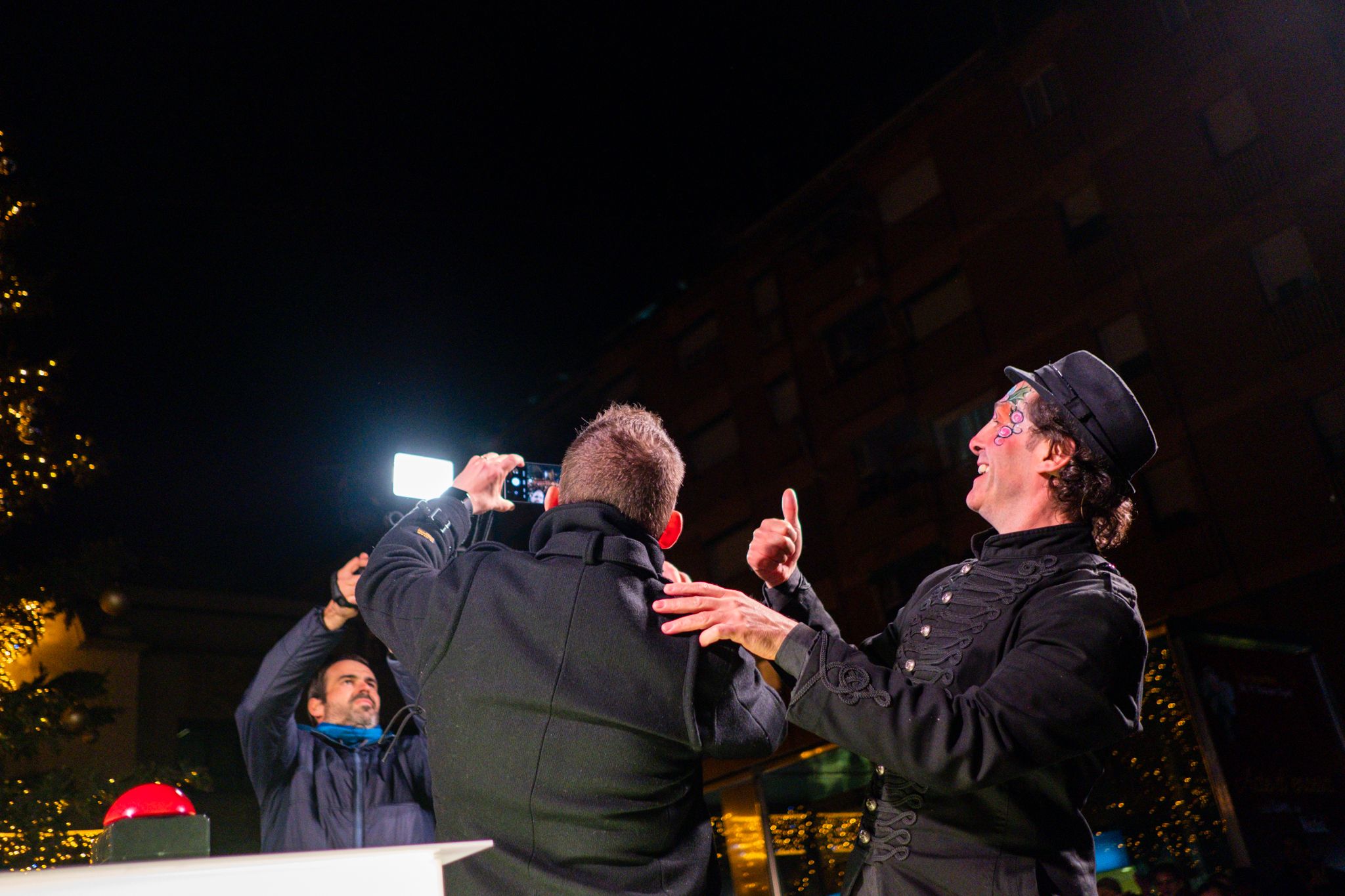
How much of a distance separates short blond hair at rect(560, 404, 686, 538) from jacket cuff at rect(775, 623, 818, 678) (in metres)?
0.53

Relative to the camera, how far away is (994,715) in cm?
178

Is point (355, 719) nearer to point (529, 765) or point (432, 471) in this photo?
point (432, 471)

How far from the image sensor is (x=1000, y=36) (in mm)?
18391

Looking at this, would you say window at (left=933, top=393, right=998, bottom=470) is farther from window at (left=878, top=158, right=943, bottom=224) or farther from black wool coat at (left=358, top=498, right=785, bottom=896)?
black wool coat at (left=358, top=498, right=785, bottom=896)

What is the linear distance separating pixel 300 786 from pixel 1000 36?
59.2 feet

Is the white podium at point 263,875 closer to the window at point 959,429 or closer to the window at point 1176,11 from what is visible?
the window at point 959,429

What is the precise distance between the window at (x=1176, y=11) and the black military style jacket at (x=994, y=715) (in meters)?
17.4

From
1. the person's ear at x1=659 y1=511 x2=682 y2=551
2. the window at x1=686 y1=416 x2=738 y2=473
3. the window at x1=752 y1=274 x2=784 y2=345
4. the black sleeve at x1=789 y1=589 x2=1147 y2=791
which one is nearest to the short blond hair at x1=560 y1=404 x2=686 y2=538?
the person's ear at x1=659 y1=511 x2=682 y2=551

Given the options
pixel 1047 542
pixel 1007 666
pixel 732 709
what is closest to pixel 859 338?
pixel 1047 542

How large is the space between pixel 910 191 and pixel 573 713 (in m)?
19.3

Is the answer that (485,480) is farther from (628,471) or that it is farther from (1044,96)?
(1044,96)

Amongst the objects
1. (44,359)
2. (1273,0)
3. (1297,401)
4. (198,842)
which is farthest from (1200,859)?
(1273,0)

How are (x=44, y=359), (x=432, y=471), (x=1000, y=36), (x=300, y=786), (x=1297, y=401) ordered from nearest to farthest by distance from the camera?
(x=432, y=471), (x=300, y=786), (x=44, y=359), (x=1297, y=401), (x=1000, y=36)

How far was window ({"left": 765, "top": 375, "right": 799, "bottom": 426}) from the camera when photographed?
2191 cm
